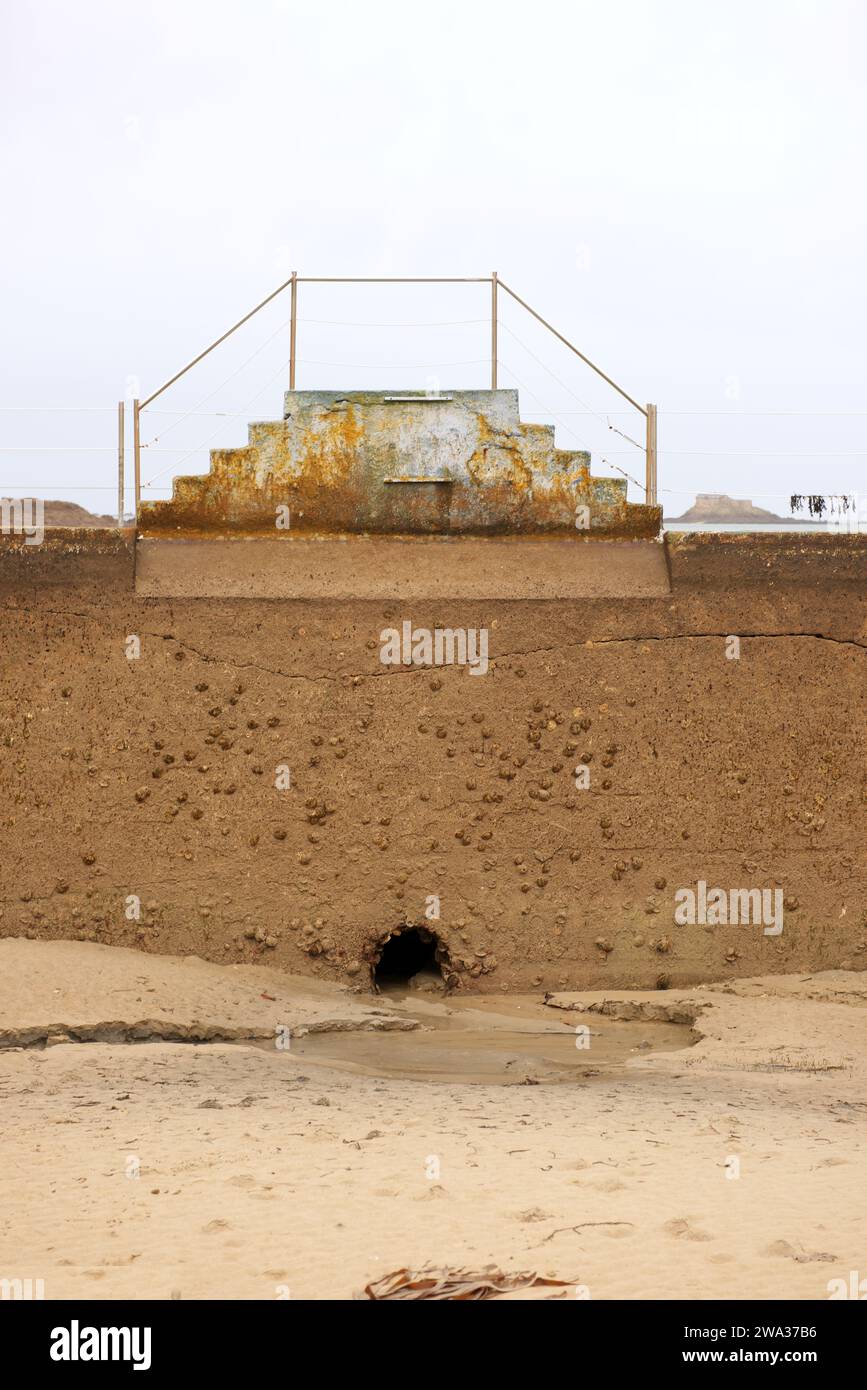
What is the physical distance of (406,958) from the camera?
31.7 ft

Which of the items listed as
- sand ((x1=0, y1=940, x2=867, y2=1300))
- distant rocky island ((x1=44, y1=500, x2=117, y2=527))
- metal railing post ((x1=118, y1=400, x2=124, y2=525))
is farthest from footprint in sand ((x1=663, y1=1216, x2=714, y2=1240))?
distant rocky island ((x1=44, y1=500, x2=117, y2=527))

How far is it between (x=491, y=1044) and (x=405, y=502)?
143 inches

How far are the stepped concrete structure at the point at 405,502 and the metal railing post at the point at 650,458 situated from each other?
413 mm

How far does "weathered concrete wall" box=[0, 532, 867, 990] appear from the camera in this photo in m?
9.05

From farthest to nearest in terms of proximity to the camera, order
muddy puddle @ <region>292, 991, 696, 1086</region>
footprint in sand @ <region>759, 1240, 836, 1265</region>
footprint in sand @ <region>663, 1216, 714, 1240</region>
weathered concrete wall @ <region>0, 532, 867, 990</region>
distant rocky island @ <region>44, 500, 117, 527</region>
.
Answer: distant rocky island @ <region>44, 500, 117, 527</region>
weathered concrete wall @ <region>0, 532, 867, 990</region>
muddy puddle @ <region>292, 991, 696, 1086</region>
footprint in sand @ <region>663, 1216, 714, 1240</region>
footprint in sand @ <region>759, 1240, 836, 1265</region>

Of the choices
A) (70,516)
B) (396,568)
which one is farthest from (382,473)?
(70,516)

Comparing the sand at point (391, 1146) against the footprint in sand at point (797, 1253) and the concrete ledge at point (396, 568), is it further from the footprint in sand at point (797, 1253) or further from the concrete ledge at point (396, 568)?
the concrete ledge at point (396, 568)

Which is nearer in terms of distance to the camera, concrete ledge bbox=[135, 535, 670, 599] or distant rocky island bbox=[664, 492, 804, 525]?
concrete ledge bbox=[135, 535, 670, 599]

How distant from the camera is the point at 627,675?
9.40m

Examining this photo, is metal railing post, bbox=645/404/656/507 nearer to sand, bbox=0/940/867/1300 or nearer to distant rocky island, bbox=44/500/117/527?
sand, bbox=0/940/867/1300

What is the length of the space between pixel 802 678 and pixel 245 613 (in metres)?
3.59

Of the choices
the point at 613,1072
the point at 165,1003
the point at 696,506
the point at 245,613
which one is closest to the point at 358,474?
the point at 245,613

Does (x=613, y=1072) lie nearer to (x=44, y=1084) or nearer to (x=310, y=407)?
(x=44, y=1084)

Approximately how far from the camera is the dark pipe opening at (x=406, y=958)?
362 inches
